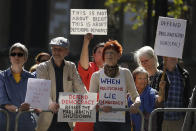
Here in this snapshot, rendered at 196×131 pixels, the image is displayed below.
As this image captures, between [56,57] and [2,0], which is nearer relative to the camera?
[56,57]

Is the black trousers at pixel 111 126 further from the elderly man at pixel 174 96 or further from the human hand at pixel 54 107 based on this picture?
the elderly man at pixel 174 96

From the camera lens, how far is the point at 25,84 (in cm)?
829

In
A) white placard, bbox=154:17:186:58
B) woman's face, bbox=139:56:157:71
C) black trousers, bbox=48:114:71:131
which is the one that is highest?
white placard, bbox=154:17:186:58

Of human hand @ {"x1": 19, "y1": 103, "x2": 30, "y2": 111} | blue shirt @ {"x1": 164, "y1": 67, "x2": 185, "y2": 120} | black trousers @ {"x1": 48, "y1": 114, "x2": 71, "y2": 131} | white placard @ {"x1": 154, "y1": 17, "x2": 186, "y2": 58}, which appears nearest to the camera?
human hand @ {"x1": 19, "y1": 103, "x2": 30, "y2": 111}

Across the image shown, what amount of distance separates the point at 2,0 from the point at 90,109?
10.4 metres

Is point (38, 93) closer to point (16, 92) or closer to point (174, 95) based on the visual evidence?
point (16, 92)

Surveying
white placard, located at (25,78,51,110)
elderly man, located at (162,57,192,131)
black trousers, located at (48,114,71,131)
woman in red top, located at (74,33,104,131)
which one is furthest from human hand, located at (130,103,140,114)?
elderly man, located at (162,57,192,131)

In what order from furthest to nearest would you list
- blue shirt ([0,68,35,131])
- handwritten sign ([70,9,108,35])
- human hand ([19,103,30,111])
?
handwritten sign ([70,9,108,35])
blue shirt ([0,68,35,131])
human hand ([19,103,30,111])

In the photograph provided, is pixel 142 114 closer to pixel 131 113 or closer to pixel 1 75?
pixel 131 113

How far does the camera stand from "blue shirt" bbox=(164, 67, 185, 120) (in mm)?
9397

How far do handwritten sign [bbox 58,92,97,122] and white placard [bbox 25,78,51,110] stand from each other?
0.18m

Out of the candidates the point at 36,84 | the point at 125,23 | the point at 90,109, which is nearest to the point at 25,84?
the point at 36,84

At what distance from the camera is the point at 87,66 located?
884cm

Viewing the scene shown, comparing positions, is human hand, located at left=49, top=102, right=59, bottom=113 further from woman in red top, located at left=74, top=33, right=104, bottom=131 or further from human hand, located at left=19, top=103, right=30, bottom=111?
woman in red top, located at left=74, top=33, right=104, bottom=131
